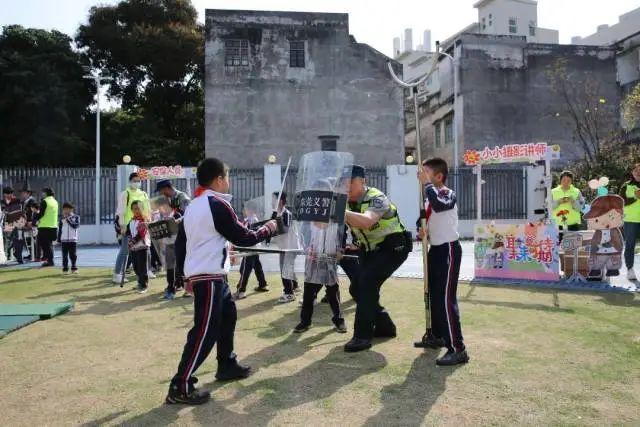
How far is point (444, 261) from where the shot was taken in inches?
197

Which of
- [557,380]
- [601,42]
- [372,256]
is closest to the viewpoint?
[557,380]

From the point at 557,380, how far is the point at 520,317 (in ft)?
7.90

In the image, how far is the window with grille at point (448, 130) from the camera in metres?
28.9

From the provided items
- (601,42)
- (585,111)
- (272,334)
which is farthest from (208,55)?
(601,42)

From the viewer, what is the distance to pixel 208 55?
25.7 meters

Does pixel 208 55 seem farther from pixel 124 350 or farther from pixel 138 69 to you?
pixel 124 350

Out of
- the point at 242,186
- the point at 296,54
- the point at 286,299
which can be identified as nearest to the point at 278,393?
the point at 286,299

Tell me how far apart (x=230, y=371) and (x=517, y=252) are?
656 cm

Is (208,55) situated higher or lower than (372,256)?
higher

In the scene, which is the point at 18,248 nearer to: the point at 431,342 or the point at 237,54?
the point at 431,342

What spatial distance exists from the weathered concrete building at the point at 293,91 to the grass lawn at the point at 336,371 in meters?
19.3

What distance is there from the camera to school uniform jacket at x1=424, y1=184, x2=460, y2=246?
4.94 m

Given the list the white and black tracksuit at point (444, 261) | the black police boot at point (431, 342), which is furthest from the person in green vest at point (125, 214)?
the white and black tracksuit at point (444, 261)

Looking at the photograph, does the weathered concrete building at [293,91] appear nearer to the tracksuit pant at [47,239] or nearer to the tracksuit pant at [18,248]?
the tracksuit pant at [18,248]
